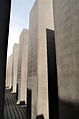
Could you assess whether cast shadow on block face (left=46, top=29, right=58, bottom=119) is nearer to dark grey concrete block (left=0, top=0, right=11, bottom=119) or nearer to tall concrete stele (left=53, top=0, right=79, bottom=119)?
tall concrete stele (left=53, top=0, right=79, bottom=119)

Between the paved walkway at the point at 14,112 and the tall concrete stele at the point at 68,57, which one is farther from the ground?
the tall concrete stele at the point at 68,57

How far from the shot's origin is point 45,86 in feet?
13.9

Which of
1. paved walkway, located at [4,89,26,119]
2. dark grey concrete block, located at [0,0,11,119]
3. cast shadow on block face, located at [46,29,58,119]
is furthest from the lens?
paved walkway, located at [4,89,26,119]

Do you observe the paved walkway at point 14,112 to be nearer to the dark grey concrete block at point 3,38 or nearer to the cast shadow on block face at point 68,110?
the cast shadow on block face at point 68,110

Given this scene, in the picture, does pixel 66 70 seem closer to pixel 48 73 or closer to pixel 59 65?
pixel 59 65

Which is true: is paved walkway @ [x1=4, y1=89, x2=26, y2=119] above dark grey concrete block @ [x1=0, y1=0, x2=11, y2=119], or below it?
below

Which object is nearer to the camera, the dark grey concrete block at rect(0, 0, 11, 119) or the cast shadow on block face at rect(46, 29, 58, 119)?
the dark grey concrete block at rect(0, 0, 11, 119)

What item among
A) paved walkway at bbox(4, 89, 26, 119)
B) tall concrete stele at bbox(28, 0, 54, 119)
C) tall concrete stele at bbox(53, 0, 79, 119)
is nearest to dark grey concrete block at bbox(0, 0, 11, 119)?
tall concrete stele at bbox(53, 0, 79, 119)

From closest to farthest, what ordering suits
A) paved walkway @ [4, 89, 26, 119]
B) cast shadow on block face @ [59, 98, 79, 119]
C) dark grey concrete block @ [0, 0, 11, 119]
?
dark grey concrete block @ [0, 0, 11, 119] < cast shadow on block face @ [59, 98, 79, 119] < paved walkway @ [4, 89, 26, 119]

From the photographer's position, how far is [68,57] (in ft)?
8.04

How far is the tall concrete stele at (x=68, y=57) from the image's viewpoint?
7.17 feet

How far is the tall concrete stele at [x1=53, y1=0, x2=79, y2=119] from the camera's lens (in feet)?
7.17

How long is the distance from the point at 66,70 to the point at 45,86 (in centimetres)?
202

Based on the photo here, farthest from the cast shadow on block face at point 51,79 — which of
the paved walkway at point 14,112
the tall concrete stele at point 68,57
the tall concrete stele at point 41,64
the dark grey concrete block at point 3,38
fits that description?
the dark grey concrete block at point 3,38
